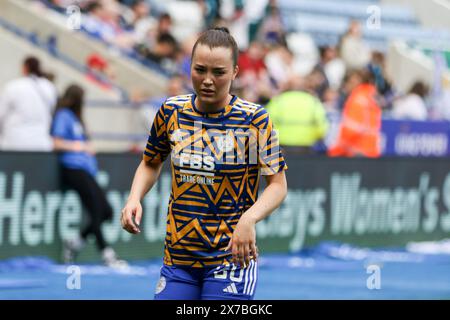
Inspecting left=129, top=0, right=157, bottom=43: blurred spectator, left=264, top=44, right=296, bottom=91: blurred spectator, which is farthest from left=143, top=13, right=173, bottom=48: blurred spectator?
left=264, top=44, right=296, bottom=91: blurred spectator

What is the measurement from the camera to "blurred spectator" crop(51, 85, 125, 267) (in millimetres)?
13812

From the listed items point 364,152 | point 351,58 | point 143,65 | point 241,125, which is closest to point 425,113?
point 351,58

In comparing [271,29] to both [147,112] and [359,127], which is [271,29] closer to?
[359,127]

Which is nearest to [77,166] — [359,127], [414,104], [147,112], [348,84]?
[147,112]

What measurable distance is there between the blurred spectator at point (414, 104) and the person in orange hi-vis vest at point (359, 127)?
2.65 metres

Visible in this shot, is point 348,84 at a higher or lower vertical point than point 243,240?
higher

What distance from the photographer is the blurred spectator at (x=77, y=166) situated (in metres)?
13.8

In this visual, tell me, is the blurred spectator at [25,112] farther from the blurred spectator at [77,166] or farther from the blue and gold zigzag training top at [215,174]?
the blue and gold zigzag training top at [215,174]

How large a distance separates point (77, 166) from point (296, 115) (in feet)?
12.2

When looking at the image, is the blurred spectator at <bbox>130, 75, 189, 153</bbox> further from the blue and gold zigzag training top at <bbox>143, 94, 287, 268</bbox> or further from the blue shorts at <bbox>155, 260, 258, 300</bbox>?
the blue shorts at <bbox>155, 260, 258, 300</bbox>

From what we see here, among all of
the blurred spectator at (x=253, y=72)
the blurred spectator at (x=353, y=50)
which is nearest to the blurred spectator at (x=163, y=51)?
the blurred spectator at (x=253, y=72)

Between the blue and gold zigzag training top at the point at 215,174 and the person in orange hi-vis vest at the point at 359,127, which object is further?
the person in orange hi-vis vest at the point at 359,127

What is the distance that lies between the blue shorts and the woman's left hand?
23 centimetres

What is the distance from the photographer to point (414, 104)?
67.6ft
